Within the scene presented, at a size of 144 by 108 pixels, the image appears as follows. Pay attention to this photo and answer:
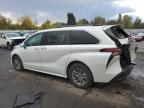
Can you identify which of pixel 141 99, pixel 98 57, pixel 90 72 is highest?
pixel 98 57

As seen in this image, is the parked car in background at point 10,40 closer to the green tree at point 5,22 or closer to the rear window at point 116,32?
the rear window at point 116,32

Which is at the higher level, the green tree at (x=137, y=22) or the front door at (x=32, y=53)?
the green tree at (x=137, y=22)

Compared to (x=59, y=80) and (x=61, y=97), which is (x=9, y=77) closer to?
(x=59, y=80)

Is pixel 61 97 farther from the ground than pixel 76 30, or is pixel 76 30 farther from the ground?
pixel 76 30

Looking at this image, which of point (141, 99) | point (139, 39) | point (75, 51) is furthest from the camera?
point (139, 39)

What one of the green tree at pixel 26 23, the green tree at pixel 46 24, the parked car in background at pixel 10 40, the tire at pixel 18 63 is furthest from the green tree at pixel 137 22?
the tire at pixel 18 63

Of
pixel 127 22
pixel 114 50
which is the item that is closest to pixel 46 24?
pixel 127 22

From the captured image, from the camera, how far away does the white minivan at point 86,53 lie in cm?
579

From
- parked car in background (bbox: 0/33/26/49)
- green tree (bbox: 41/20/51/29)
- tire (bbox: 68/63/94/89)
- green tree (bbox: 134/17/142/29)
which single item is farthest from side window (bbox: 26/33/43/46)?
green tree (bbox: 134/17/142/29)

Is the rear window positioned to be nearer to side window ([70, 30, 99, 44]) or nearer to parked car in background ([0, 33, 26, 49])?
side window ([70, 30, 99, 44])

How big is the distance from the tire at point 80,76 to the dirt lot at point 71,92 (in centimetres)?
18

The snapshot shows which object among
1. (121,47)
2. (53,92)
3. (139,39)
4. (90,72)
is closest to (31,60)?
(53,92)

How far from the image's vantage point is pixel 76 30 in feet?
21.7

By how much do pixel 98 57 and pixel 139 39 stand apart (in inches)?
1064
